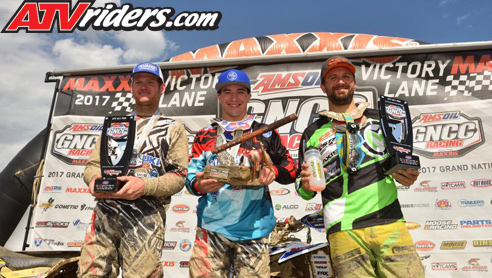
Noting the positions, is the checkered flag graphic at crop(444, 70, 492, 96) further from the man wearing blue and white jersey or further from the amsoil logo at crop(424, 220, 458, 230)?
the man wearing blue and white jersey

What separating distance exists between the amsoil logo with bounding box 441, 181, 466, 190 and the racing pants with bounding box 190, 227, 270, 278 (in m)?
3.27

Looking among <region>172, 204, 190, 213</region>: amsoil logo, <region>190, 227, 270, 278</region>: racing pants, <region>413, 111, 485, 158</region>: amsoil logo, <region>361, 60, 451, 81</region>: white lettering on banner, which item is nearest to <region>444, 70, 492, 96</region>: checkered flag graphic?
<region>361, 60, 451, 81</region>: white lettering on banner

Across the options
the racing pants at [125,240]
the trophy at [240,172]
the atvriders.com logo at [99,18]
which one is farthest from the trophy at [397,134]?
the atvriders.com logo at [99,18]

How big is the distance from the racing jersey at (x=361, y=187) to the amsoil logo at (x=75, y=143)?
4.28 metres

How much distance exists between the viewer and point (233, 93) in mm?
2516

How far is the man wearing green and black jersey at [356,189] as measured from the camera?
196 cm

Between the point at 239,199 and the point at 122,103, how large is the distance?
3933 mm

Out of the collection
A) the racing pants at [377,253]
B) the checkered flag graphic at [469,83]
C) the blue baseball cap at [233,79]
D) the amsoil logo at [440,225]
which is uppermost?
the checkered flag graphic at [469,83]

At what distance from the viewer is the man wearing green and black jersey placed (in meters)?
1.96

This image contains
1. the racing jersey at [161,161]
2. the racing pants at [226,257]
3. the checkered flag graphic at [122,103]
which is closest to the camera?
the racing pants at [226,257]

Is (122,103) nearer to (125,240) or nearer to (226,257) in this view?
(125,240)

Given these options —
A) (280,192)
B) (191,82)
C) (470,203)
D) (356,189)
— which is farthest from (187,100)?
(470,203)

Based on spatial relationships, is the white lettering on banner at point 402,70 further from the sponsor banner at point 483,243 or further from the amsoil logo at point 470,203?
the sponsor banner at point 483,243

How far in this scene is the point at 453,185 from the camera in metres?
4.34
